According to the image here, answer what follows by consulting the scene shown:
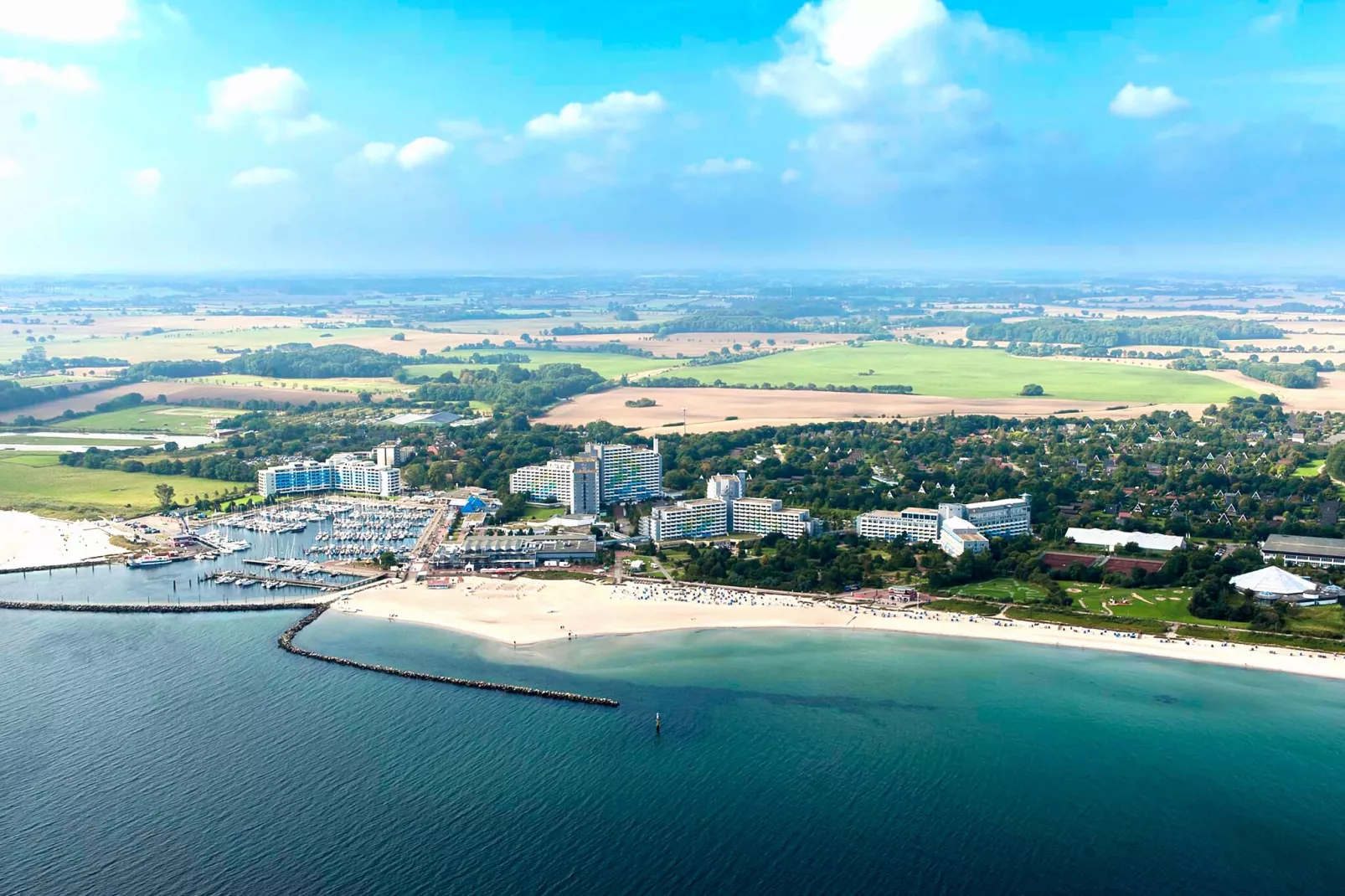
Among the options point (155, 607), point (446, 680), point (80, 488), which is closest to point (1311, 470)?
point (446, 680)

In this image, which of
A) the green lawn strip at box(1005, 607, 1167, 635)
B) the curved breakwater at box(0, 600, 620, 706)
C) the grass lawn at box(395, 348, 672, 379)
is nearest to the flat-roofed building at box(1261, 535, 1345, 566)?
the green lawn strip at box(1005, 607, 1167, 635)

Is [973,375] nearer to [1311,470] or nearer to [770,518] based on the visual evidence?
[1311,470]

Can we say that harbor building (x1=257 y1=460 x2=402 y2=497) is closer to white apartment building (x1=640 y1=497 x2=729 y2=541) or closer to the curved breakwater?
white apartment building (x1=640 y1=497 x2=729 y2=541)

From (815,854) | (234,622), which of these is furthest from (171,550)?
(815,854)

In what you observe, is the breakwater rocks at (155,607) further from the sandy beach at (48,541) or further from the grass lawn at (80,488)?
the grass lawn at (80,488)

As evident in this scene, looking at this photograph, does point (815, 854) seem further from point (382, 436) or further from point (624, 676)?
point (382, 436)

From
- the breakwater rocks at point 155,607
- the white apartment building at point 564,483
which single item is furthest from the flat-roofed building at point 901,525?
the breakwater rocks at point 155,607
